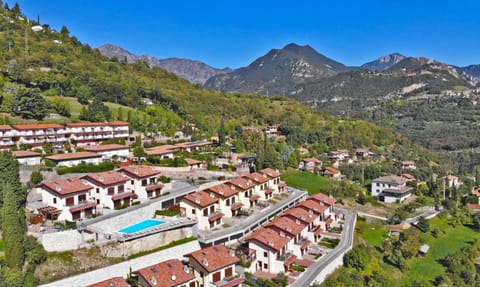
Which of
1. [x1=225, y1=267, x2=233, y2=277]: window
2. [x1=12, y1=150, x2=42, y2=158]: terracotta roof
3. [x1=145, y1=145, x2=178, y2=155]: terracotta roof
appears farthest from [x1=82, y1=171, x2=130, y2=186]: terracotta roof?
[x1=145, y1=145, x2=178, y2=155]: terracotta roof

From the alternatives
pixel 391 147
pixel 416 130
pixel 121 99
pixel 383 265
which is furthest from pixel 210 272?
pixel 416 130

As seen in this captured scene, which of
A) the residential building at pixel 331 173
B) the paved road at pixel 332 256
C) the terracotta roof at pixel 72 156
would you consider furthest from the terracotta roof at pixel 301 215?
the residential building at pixel 331 173

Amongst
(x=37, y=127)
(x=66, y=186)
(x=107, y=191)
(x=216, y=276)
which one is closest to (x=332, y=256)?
(x=216, y=276)

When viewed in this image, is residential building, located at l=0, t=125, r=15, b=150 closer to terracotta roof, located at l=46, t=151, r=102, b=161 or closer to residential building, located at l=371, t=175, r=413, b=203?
terracotta roof, located at l=46, t=151, r=102, b=161

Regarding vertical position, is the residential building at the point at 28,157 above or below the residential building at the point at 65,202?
above

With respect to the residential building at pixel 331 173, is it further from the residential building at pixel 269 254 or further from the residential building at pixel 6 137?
the residential building at pixel 6 137
